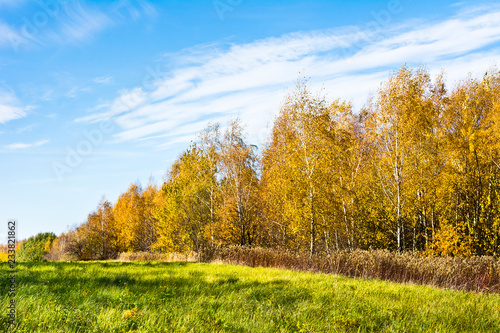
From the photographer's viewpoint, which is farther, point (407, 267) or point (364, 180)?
point (364, 180)

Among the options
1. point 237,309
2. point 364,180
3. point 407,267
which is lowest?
point 407,267

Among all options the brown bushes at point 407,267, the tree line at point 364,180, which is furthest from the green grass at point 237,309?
the tree line at point 364,180

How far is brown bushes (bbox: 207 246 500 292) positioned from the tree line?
2.94 m

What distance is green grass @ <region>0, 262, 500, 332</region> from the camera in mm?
4867

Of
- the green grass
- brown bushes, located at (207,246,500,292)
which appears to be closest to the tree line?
brown bushes, located at (207,246,500,292)

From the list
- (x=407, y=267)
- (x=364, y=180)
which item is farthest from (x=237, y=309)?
(x=364, y=180)

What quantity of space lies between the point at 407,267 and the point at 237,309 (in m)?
8.62

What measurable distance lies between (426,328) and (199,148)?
69.8 ft

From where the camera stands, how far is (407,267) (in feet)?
39.7

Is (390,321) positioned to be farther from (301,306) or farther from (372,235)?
(372,235)

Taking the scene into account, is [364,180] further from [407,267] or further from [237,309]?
[237,309]

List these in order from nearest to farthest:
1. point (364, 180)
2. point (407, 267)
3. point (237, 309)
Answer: point (237, 309) < point (407, 267) < point (364, 180)

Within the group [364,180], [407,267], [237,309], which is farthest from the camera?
[364,180]

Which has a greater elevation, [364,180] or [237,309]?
[364,180]
